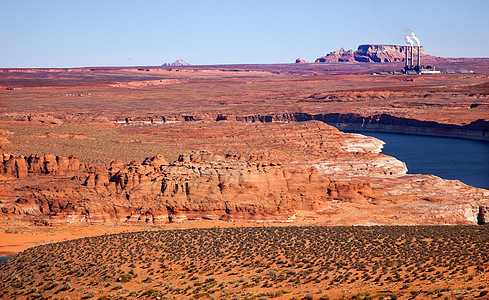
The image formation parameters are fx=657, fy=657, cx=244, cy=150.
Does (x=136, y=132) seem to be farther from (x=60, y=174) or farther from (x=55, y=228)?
A: (x=55, y=228)

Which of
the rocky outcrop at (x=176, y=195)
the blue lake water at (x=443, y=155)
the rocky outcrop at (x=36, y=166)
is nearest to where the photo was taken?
the rocky outcrop at (x=176, y=195)

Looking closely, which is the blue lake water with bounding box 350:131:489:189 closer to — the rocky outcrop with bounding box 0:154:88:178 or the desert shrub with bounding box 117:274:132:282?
the rocky outcrop with bounding box 0:154:88:178

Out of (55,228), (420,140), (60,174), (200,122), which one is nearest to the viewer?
(55,228)

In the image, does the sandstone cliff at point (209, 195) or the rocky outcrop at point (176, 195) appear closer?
the rocky outcrop at point (176, 195)

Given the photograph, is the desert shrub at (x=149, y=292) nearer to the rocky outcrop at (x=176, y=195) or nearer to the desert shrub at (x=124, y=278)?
the desert shrub at (x=124, y=278)

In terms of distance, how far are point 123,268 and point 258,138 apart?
73.0 metres

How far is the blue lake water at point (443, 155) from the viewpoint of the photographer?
253ft

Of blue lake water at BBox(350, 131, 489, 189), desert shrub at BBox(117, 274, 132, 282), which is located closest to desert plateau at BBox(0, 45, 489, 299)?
desert shrub at BBox(117, 274, 132, 282)

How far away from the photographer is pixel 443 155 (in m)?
95.1

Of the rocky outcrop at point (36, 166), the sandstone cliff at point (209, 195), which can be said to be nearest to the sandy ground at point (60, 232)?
the sandstone cliff at point (209, 195)

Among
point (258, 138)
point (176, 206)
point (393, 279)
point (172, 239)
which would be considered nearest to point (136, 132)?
point (258, 138)

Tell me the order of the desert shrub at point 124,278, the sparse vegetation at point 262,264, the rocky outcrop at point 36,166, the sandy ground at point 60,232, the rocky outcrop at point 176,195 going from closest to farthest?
1. the sparse vegetation at point 262,264
2. the desert shrub at point 124,278
3. the sandy ground at point 60,232
4. the rocky outcrop at point 176,195
5. the rocky outcrop at point 36,166

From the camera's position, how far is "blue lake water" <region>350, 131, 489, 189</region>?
7712cm

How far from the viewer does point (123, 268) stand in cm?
3056
